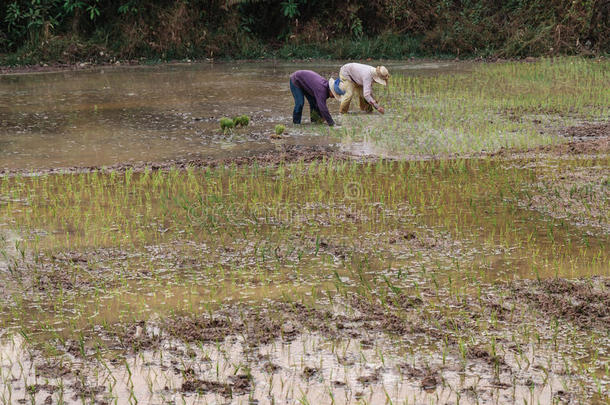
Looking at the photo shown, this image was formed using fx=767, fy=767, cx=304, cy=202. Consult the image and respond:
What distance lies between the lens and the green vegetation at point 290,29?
16422 mm

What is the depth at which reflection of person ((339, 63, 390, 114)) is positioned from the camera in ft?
30.8

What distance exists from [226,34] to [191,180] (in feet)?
38.0

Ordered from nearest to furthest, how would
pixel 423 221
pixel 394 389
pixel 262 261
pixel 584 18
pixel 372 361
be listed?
pixel 394 389, pixel 372 361, pixel 262 261, pixel 423 221, pixel 584 18

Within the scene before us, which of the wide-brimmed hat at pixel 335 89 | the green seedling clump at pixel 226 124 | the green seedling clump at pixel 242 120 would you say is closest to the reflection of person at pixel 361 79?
the wide-brimmed hat at pixel 335 89

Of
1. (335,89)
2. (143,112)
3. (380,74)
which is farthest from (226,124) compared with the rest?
(143,112)

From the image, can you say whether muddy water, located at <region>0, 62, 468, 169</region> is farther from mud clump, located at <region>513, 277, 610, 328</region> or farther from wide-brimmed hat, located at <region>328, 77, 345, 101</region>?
mud clump, located at <region>513, 277, 610, 328</region>

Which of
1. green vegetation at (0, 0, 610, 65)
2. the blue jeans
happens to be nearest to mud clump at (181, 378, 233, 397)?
the blue jeans

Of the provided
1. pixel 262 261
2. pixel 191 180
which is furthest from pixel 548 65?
pixel 262 261

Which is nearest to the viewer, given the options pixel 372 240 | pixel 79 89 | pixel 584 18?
pixel 372 240

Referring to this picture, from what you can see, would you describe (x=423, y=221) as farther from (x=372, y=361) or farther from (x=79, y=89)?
(x=79, y=89)

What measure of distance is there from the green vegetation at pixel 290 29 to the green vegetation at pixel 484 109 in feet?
9.01

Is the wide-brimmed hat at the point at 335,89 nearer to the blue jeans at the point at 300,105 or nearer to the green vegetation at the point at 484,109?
the blue jeans at the point at 300,105

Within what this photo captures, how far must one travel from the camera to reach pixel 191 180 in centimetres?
670

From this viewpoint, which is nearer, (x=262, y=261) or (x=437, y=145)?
(x=262, y=261)
